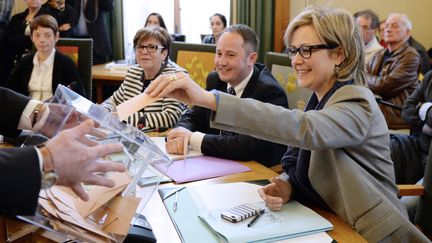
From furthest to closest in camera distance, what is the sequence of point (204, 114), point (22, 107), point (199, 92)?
1. point (204, 114)
2. point (22, 107)
3. point (199, 92)

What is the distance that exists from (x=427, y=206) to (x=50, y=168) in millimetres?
1416

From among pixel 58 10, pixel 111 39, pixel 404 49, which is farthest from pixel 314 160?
pixel 111 39

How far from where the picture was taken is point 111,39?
529 cm

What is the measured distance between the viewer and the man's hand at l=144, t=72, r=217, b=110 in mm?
1087

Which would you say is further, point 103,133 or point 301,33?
point 301,33

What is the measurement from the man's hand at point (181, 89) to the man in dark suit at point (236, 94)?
593 mm

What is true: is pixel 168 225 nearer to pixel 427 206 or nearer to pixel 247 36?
pixel 427 206

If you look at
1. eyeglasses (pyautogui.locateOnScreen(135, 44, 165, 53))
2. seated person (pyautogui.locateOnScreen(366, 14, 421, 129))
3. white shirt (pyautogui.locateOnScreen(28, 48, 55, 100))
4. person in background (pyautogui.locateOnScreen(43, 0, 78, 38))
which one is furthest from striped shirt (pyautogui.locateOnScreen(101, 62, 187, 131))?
person in background (pyautogui.locateOnScreen(43, 0, 78, 38))

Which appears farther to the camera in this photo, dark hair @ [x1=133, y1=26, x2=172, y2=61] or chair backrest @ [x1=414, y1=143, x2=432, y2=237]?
dark hair @ [x1=133, y1=26, x2=172, y2=61]

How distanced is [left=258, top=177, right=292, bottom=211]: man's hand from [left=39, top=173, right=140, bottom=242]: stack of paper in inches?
15.1

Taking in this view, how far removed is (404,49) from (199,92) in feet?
10.1

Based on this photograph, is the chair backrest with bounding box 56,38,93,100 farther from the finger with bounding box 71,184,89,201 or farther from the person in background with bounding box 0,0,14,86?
the finger with bounding box 71,184,89,201

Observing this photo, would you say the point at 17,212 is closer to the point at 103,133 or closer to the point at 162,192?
the point at 103,133

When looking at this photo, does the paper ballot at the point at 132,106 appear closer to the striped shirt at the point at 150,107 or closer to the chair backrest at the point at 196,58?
the striped shirt at the point at 150,107
